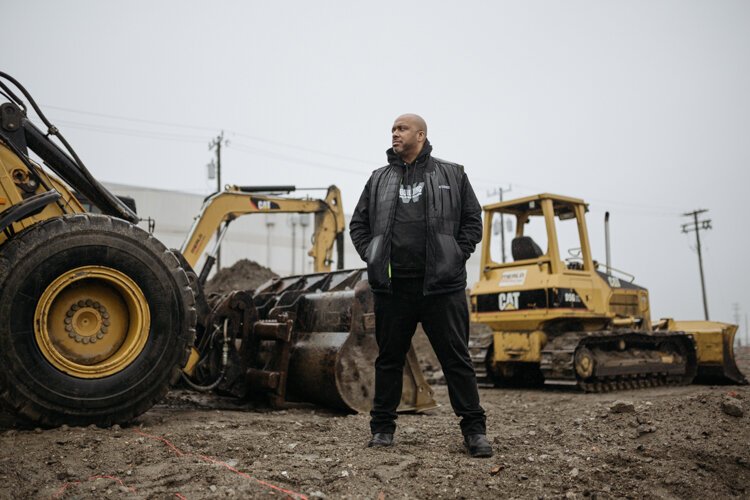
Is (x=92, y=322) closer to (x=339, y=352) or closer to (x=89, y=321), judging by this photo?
(x=89, y=321)

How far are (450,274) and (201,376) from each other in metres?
3.36

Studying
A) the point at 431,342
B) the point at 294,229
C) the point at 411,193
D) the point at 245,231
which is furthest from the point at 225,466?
the point at 294,229

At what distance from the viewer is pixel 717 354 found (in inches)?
408

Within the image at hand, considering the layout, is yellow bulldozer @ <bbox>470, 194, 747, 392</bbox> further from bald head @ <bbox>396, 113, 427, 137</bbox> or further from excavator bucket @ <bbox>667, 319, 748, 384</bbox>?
bald head @ <bbox>396, 113, 427, 137</bbox>

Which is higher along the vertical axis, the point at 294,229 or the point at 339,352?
the point at 294,229

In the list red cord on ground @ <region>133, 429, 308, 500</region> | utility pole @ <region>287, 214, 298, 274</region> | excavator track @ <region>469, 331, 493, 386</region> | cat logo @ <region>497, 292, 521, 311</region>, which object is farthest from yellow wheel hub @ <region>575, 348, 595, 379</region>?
utility pole @ <region>287, 214, 298, 274</region>

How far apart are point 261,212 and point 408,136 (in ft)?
21.8

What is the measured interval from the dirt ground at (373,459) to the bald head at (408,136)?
1786 mm

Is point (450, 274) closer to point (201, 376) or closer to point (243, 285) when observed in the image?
point (201, 376)

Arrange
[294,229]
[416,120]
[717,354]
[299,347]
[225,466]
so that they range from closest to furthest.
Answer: [225,466] < [416,120] < [299,347] < [717,354] < [294,229]

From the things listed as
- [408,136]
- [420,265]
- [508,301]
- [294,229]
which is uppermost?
[294,229]

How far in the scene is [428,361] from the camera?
15188mm

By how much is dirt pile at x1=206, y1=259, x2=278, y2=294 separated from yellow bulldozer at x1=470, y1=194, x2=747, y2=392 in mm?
8458

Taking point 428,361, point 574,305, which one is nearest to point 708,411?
point 574,305
